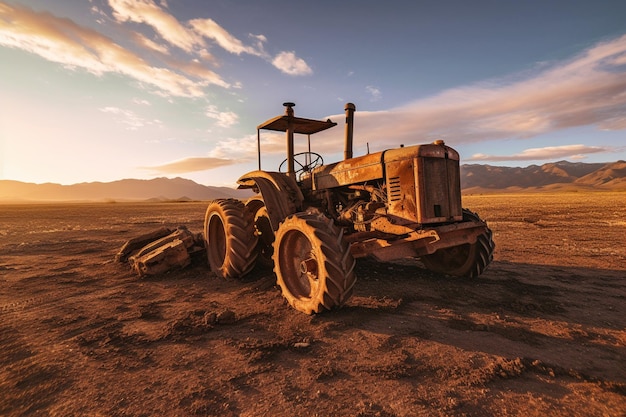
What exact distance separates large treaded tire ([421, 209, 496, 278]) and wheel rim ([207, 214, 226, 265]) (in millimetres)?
3836

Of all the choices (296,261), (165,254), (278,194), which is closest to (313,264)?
(296,261)

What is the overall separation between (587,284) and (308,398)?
497 cm

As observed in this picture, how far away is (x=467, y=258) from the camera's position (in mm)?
5152

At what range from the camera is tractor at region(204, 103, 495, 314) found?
150 inches

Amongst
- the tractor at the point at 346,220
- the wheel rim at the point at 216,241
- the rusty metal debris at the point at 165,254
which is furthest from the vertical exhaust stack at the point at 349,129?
the rusty metal debris at the point at 165,254

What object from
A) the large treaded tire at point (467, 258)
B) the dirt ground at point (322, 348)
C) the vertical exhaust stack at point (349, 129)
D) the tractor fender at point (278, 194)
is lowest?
the dirt ground at point (322, 348)

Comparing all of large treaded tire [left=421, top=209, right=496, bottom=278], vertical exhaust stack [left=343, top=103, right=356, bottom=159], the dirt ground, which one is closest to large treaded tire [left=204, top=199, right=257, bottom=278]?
the dirt ground

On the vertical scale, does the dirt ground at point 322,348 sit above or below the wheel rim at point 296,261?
below

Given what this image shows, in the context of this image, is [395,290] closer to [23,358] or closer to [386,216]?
[386,216]

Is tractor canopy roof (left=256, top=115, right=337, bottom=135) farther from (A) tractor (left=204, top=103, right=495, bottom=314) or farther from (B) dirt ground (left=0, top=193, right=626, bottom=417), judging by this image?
(B) dirt ground (left=0, top=193, right=626, bottom=417)

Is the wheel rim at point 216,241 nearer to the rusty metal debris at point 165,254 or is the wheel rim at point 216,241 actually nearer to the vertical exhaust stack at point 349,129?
the rusty metal debris at point 165,254

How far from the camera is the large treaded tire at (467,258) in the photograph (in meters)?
4.90

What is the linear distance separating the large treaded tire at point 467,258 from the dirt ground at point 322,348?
0.80 ft

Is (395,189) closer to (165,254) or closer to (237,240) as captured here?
(237,240)
